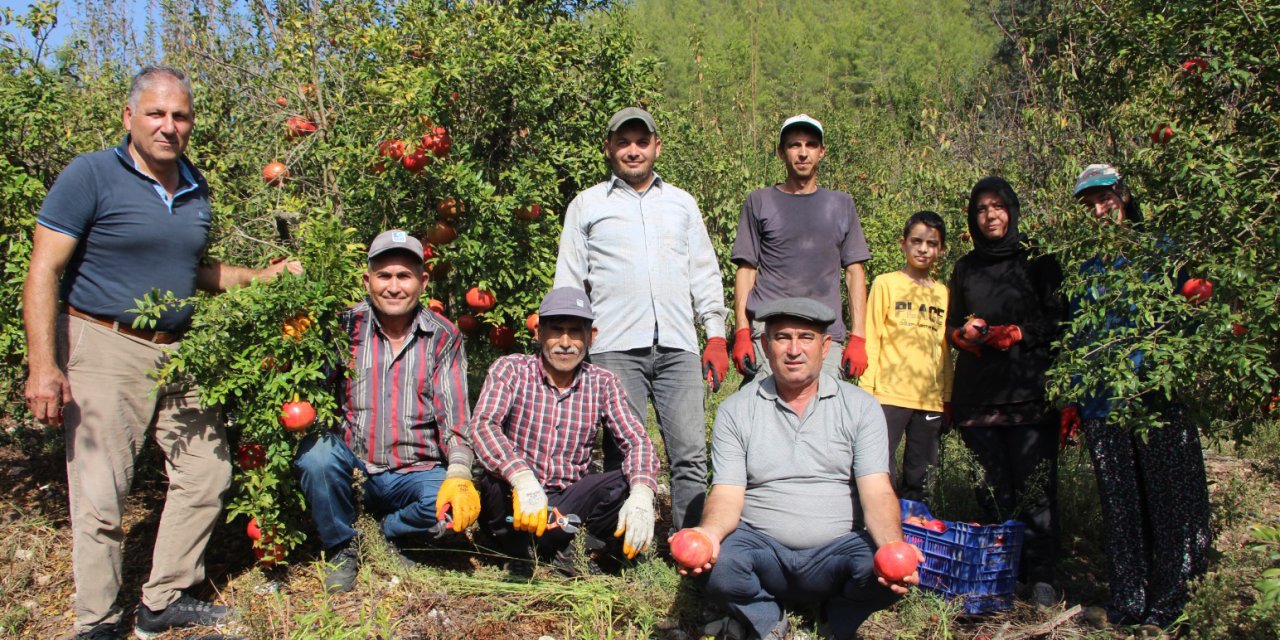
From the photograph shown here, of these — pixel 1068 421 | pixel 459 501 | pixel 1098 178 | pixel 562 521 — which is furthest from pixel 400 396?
pixel 1098 178

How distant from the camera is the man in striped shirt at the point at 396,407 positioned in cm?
357

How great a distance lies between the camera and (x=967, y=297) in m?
3.82

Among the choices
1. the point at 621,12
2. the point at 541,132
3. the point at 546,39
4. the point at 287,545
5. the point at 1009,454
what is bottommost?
the point at 287,545

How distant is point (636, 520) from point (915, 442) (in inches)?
59.5

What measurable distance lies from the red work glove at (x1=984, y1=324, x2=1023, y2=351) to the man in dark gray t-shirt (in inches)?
20.5

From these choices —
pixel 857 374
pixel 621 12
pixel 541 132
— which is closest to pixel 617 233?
pixel 541 132

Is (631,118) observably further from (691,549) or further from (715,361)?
(691,549)

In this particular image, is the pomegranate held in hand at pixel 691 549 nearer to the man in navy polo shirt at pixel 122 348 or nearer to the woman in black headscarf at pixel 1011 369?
the woman in black headscarf at pixel 1011 369

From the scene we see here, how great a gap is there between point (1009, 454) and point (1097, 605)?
0.68 meters

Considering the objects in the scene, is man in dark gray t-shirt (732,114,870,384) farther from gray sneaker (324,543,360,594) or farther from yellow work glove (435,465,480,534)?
gray sneaker (324,543,360,594)

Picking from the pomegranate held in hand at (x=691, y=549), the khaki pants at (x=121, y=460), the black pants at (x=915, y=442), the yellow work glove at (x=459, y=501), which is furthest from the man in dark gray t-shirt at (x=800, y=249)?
the khaki pants at (x=121, y=460)

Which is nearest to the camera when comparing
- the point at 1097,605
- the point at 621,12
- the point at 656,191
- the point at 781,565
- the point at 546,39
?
the point at 781,565

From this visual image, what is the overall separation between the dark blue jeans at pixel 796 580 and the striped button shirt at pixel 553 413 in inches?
28.5

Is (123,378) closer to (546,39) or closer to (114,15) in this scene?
(546,39)
